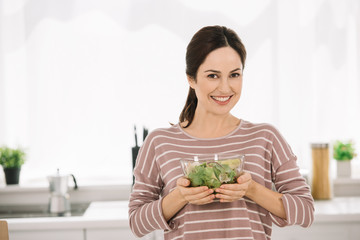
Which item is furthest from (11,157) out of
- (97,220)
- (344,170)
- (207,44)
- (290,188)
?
(344,170)

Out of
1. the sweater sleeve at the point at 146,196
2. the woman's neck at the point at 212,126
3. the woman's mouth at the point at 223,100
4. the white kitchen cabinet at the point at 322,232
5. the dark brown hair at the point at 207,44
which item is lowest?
Result: the white kitchen cabinet at the point at 322,232

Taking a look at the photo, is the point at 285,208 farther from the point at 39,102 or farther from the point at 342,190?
the point at 39,102

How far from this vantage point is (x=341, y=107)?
2.76 meters

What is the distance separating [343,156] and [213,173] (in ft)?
5.83

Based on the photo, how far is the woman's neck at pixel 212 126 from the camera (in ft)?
4.47

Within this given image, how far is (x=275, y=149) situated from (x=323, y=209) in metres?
1.11

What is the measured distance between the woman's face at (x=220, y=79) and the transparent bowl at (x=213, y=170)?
0.20m

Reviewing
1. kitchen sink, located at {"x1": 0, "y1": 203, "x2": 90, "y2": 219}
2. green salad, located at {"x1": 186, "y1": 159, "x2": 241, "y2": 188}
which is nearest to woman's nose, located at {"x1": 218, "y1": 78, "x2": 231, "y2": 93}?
green salad, located at {"x1": 186, "y1": 159, "x2": 241, "y2": 188}

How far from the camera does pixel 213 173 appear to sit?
3.57 ft

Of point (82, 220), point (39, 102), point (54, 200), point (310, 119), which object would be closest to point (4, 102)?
point (39, 102)

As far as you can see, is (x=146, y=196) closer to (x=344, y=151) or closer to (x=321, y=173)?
(x=321, y=173)

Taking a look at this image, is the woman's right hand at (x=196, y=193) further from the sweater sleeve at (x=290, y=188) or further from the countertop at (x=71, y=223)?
the countertop at (x=71, y=223)

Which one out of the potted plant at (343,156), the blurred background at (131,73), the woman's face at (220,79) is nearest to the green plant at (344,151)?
the potted plant at (343,156)

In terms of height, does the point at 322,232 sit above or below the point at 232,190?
below
